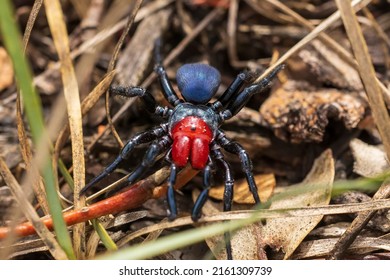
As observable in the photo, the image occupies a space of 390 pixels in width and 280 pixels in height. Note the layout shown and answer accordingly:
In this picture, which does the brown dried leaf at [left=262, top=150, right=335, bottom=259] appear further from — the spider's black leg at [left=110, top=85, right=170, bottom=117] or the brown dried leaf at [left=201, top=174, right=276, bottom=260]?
the spider's black leg at [left=110, top=85, right=170, bottom=117]

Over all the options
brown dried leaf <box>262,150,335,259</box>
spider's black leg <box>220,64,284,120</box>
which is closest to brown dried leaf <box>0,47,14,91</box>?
spider's black leg <box>220,64,284,120</box>

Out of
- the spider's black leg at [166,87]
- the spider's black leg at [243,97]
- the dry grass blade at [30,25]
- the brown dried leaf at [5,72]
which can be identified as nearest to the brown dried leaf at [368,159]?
the spider's black leg at [243,97]

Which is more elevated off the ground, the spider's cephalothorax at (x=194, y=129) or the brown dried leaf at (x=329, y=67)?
the brown dried leaf at (x=329, y=67)

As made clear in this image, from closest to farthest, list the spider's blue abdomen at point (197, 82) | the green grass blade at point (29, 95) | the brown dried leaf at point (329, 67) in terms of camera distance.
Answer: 1. the green grass blade at point (29, 95)
2. the spider's blue abdomen at point (197, 82)
3. the brown dried leaf at point (329, 67)

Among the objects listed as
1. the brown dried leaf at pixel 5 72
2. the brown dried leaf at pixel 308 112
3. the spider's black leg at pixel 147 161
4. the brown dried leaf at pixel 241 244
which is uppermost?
the brown dried leaf at pixel 5 72

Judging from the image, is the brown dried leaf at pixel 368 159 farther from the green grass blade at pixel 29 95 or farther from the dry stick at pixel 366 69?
the green grass blade at pixel 29 95

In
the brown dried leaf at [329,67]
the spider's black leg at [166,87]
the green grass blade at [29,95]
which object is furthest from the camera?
the brown dried leaf at [329,67]
